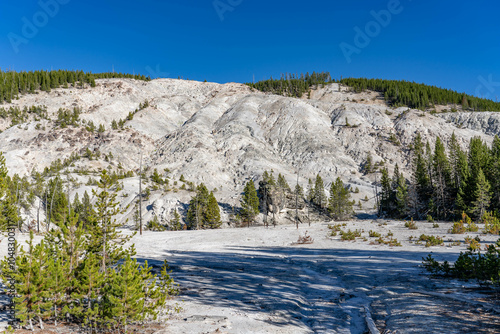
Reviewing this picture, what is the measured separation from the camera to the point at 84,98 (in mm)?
114562

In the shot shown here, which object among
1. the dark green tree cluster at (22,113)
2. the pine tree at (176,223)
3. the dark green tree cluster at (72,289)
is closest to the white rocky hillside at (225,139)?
the dark green tree cluster at (22,113)

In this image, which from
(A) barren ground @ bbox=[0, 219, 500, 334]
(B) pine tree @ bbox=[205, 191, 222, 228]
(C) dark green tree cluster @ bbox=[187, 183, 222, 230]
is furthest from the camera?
(C) dark green tree cluster @ bbox=[187, 183, 222, 230]

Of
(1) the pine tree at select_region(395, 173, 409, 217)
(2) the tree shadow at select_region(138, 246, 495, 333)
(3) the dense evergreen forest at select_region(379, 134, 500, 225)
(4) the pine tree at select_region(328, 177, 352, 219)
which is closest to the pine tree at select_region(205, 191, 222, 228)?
(4) the pine tree at select_region(328, 177, 352, 219)

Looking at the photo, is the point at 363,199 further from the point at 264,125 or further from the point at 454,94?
the point at 454,94

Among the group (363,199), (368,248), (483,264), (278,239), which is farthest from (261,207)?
(483,264)

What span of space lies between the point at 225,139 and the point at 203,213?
37.8m

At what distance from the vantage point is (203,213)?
54.8m

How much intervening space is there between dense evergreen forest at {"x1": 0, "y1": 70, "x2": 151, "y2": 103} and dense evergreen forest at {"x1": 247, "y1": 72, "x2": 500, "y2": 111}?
3203 inches

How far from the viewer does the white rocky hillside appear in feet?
245

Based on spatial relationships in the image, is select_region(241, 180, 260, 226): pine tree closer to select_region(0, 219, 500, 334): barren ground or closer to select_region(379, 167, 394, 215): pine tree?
select_region(379, 167, 394, 215): pine tree

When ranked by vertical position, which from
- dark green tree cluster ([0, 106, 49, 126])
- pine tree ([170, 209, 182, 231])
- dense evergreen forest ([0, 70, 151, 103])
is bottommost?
pine tree ([170, 209, 182, 231])

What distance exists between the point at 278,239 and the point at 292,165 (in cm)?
5581

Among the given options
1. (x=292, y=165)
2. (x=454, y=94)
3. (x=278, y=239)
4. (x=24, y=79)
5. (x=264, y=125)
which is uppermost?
(x=24, y=79)

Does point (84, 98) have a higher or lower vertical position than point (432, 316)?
higher
